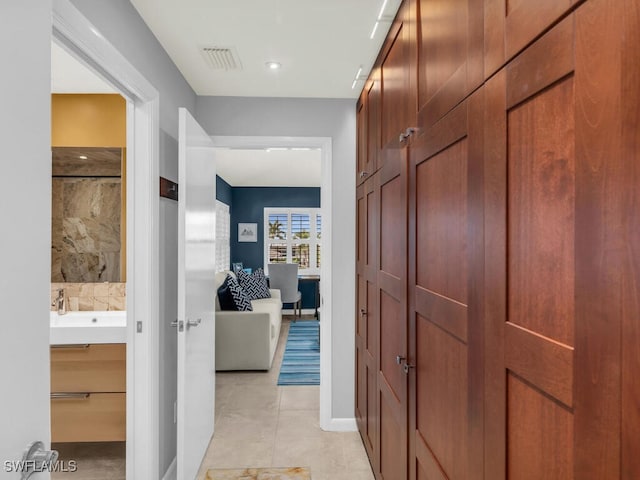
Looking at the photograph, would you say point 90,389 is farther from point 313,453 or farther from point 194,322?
point 313,453

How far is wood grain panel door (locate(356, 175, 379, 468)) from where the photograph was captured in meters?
2.22

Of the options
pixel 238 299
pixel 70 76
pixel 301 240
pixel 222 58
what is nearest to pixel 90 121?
pixel 70 76

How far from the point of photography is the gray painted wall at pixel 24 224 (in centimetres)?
76

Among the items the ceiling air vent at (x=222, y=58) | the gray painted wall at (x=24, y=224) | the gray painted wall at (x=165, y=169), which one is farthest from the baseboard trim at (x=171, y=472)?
the ceiling air vent at (x=222, y=58)

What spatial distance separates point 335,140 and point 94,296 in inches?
81.9

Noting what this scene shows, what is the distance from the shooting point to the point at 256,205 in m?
7.92

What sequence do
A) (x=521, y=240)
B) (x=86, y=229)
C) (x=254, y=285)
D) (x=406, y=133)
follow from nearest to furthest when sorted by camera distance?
(x=521, y=240) < (x=406, y=133) < (x=86, y=229) < (x=254, y=285)

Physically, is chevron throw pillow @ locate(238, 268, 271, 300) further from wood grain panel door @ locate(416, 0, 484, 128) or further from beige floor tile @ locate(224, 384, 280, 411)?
wood grain panel door @ locate(416, 0, 484, 128)

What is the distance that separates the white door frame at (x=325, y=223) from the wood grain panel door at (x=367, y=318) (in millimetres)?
217

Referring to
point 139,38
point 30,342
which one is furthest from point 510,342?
point 139,38

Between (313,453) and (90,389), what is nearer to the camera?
(90,389)

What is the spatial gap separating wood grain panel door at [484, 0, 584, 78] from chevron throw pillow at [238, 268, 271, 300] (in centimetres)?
495

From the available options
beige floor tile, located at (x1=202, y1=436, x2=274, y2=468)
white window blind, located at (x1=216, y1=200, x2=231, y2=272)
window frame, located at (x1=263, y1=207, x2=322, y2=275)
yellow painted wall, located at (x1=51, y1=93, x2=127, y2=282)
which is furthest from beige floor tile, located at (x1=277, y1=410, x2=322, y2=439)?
window frame, located at (x1=263, y1=207, x2=322, y2=275)

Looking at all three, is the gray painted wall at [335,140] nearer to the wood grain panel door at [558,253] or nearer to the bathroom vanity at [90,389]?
the bathroom vanity at [90,389]
